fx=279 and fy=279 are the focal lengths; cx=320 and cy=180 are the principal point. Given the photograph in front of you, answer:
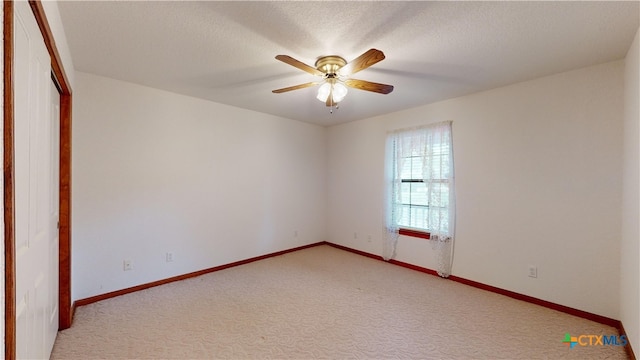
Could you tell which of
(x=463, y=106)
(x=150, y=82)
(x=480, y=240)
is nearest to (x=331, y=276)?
(x=480, y=240)

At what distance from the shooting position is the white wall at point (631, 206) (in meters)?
1.97

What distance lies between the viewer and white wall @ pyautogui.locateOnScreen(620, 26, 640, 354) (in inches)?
77.5

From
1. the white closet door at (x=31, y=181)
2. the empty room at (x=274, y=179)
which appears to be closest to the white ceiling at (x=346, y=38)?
the empty room at (x=274, y=179)

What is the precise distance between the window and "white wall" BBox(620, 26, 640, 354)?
5.02ft

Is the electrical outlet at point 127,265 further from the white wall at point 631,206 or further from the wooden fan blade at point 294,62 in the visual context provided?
the white wall at point 631,206

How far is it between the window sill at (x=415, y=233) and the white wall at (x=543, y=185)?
0.27 feet

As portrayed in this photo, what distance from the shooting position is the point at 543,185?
287cm

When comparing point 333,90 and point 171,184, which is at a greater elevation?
point 333,90

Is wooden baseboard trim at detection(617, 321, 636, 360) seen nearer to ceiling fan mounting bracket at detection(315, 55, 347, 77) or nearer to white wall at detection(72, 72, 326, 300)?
ceiling fan mounting bracket at detection(315, 55, 347, 77)

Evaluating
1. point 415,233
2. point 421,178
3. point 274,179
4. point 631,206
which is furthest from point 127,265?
point 631,206

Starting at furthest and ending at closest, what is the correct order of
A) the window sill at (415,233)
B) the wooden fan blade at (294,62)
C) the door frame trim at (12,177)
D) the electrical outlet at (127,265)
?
the window sill at (415,233) < the electrical outlet at (127,265) < the wooden fan blade at (294,62) < the door frame trim at (12,177)

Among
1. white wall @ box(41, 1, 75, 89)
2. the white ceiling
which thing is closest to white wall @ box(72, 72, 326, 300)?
the white ceiling

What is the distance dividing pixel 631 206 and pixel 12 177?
367 centimetres

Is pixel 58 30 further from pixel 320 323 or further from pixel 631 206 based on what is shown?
pixel 631 206
